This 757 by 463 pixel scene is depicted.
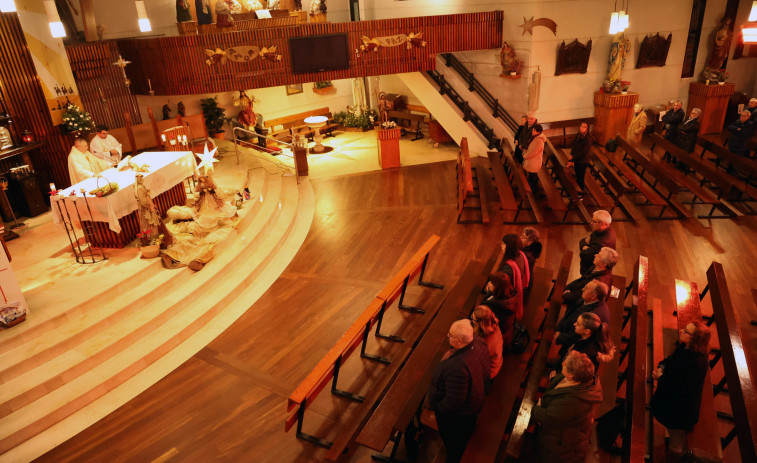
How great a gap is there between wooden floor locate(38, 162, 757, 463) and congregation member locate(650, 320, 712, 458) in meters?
2.06

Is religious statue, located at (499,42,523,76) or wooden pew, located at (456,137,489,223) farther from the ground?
religious statue, located at (499,42,523,76)

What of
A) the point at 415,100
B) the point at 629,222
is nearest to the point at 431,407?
the point at 629,222

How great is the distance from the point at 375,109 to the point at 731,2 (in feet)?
32.3

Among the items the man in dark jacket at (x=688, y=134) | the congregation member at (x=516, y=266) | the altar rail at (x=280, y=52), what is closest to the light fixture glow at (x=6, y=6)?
the altar rail at (x=280, y=52)

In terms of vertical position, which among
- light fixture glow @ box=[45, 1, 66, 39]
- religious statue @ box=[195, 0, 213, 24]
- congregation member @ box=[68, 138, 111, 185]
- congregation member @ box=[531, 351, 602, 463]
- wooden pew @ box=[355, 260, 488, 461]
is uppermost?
religious statue @ box=[195, 0, 213, 24]

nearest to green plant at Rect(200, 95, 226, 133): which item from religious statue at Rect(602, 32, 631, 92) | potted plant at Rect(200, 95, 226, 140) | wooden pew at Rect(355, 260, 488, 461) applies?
potted plant at Rect(200, 95, 226, 140)

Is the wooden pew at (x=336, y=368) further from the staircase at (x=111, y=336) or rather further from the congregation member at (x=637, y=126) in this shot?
the congregation member at (x=637, y=126)

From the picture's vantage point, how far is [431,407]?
339cm

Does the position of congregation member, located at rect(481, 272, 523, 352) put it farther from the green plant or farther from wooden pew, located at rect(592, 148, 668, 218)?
the green plant

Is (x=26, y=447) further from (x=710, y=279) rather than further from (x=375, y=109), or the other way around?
(x=375, y=109)

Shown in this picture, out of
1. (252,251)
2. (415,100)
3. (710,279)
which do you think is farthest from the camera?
(415,100)

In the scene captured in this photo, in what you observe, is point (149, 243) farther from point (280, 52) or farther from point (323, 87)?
point (323, 87)

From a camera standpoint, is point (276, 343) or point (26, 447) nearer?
point (26, 447)

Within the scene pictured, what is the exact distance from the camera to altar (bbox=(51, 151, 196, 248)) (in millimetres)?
6246
